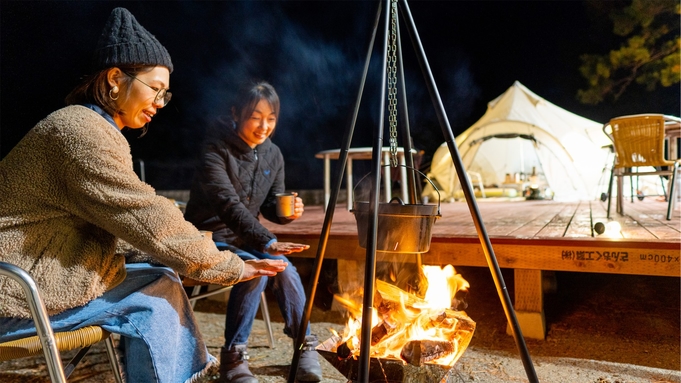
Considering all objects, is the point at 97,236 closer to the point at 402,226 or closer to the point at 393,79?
the point at 402,226

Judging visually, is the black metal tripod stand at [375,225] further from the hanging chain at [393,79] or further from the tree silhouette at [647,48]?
the tree silhouette at [647,48]

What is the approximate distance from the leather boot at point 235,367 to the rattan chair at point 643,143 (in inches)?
128

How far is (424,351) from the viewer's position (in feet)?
4.72

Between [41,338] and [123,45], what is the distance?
83 cm

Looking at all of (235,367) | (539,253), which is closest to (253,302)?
(235,367)

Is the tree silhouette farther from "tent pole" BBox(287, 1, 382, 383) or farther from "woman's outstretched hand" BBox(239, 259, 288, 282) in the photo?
"woman's outstretched hand" BBox(239, 259, 288, 282)

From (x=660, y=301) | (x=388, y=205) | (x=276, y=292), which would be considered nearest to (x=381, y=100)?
(x=388, y=205)

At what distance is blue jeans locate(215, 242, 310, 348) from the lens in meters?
2.05

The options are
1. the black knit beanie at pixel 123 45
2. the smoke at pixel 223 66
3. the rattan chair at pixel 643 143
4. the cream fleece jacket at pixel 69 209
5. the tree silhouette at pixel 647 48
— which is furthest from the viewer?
the tree silhouette at pixel 647 48

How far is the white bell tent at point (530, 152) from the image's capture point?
8250mm

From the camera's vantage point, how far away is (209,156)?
220cm

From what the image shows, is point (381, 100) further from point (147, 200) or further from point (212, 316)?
point (212, 316)

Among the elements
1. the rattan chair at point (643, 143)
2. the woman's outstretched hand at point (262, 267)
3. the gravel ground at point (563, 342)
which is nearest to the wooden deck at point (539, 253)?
the gravel ground at point (563, 342)

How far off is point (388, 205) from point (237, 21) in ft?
30.6
